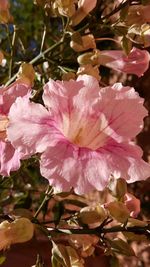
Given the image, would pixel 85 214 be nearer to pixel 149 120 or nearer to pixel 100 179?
pixel 100 179

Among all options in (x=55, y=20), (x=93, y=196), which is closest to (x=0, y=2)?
(x=55, y=20)

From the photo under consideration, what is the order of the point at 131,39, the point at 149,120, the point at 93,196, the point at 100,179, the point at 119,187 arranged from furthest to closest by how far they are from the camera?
the point at 93,196
the point at 149,120
the point at 131,39
the point at 119,187
the point at 100,179

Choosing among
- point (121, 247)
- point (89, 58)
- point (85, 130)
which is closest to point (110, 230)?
point (121, 247)

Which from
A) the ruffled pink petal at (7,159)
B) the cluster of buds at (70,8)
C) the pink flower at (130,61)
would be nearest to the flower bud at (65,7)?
the cluster of buds at (70,8)

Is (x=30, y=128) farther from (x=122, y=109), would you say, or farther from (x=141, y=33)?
(x=141, y=33)

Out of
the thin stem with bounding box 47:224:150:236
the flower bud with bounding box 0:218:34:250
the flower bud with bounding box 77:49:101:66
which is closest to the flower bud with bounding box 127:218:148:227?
A: the thin stem with bounding box 47:224:150:236
